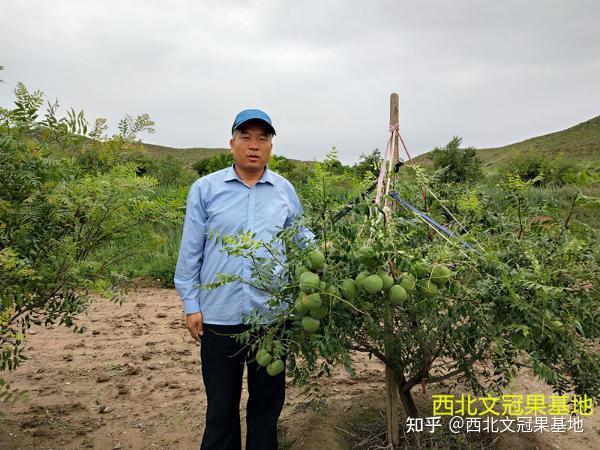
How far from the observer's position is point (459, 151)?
12219mm

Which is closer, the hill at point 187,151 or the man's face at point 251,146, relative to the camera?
the man's face at point 251,146

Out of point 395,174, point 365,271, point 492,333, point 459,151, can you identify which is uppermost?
point 459,151

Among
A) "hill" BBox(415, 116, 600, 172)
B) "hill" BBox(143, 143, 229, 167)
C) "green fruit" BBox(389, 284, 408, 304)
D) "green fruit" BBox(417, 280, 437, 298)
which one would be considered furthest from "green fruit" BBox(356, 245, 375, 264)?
"hill" BBox(143, 143, 229, 167)

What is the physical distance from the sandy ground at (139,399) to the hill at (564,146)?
16.8 meters

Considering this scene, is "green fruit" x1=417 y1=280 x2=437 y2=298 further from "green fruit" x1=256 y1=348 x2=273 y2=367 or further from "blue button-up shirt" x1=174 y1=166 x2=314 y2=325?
"blue button-up shirt" x1=174 y1=166 x2=314 y2=325

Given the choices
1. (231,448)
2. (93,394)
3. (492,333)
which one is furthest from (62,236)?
(492,333)

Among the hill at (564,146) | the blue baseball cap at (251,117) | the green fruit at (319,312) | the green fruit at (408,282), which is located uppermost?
the hill at (564,146)

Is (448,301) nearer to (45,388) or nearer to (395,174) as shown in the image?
(395,174)

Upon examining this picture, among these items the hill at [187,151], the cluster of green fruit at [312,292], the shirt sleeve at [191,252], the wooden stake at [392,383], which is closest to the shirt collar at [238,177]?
the shirt sleeve at [191,252]

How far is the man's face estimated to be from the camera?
260 centimetres

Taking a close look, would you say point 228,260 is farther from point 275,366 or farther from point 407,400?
point 407,400

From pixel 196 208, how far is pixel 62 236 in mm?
742

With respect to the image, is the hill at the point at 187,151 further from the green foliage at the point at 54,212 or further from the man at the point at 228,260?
the man at the point at 228,260

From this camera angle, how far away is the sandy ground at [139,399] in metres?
3.32
